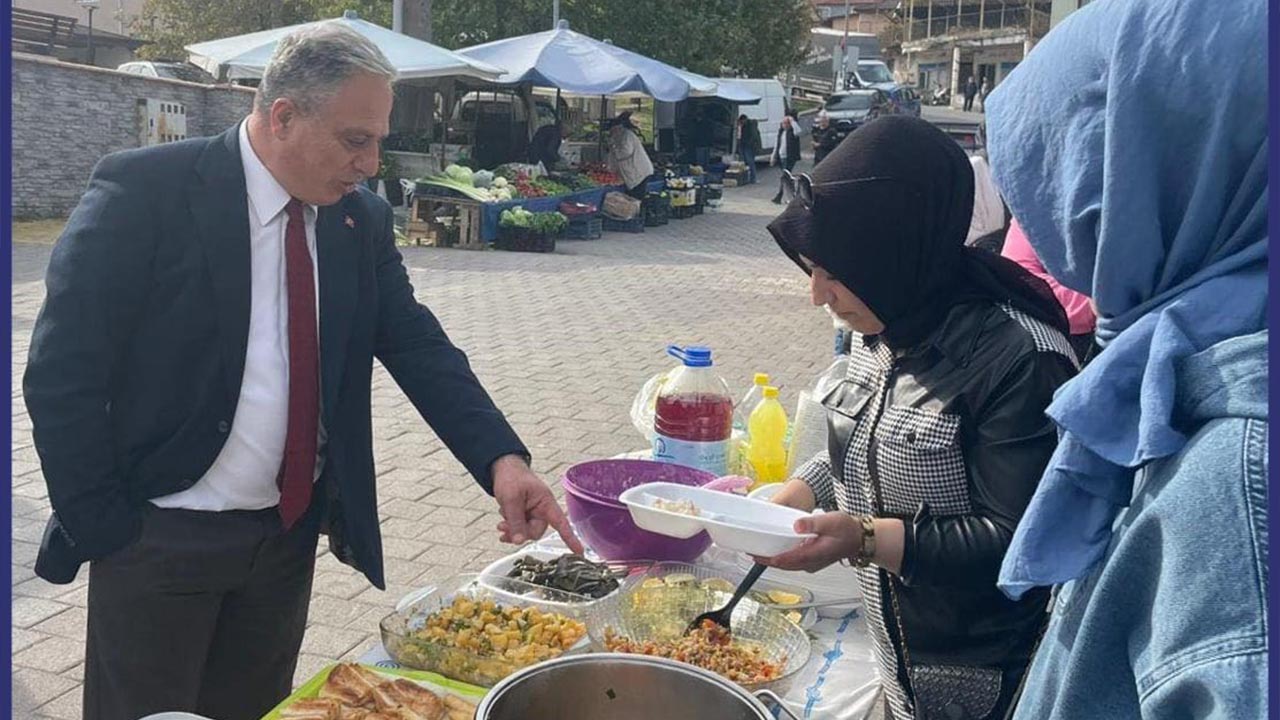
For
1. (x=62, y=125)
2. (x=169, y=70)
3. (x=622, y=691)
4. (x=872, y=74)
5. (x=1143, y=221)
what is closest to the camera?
(x=1143, y=221)

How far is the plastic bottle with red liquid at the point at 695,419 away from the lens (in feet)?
10.6

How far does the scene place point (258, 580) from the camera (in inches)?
96.5

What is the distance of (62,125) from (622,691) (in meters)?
15.0

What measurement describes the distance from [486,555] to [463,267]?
8.01m

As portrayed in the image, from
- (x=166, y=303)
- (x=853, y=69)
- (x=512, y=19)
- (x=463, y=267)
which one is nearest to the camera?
(x=166, y=303)

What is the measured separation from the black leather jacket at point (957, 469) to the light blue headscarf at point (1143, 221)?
64 cm

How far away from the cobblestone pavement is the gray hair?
235 centimetres

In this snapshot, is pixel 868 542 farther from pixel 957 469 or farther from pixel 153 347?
pixel 153 347

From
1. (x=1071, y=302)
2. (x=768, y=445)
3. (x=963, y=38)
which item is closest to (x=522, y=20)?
(x=1071, y=302)

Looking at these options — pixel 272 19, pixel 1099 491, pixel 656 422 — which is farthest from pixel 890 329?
pixel 272 19

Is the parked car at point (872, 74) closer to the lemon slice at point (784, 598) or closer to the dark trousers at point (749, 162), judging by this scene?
the dark trousers at point (749, 162)

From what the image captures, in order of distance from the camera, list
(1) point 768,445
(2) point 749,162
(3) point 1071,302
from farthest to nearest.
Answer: (2) point 749,162 < (3) point 1071,302 < (1) point 768,445

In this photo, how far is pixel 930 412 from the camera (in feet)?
6.38

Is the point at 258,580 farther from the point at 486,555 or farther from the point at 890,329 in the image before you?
the point at 486,555
